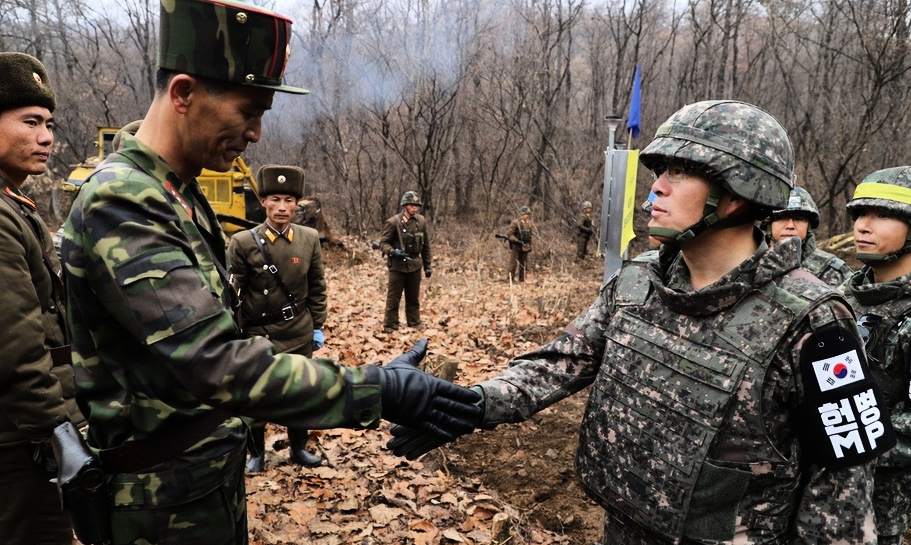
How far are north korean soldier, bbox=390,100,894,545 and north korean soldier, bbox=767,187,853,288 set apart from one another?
3.01 metres

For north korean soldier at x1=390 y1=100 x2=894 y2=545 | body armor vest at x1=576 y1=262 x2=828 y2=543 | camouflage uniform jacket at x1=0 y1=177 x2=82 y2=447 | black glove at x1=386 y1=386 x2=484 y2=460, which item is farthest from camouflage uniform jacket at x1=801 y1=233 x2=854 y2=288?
camouflage uniform jacket at x1=0 y1=177 x2=82 y2=447

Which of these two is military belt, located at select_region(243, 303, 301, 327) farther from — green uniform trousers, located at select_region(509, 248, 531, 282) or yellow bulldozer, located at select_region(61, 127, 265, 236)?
yellow bulldozer, located at select_region(61, 127, 265, 236)

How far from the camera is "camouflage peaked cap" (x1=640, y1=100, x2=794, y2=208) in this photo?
194 cm

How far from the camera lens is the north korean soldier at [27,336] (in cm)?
228

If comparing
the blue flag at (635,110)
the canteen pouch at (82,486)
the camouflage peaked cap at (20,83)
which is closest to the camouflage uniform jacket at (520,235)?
the blue flag at (635,110)

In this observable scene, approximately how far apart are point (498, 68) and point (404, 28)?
153 inches

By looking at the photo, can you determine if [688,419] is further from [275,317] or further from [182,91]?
[275,317]

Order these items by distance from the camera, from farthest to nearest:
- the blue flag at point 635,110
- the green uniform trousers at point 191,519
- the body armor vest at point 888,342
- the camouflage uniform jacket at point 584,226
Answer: the camouflage uniform jacket at point 584,226 < the blue flag at point 635,110 < the body armor vest at point 888,342 < the green uniform trousers at point 191,519

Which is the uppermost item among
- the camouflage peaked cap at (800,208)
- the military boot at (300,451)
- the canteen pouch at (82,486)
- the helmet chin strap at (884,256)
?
the camouflage peaked cap at (800,208)

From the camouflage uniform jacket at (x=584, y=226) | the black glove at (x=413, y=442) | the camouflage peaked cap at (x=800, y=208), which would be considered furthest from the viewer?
the camouflage uniform jacket at (x=584, y=226)

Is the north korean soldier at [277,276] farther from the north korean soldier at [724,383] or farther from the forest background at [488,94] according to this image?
the forest background at [488,94]

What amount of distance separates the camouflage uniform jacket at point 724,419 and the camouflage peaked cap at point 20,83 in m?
2.60

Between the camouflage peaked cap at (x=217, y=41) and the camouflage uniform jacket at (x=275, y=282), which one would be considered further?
the camouflage uniform jacket at (x=275, y=282)

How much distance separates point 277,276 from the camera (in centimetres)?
470
